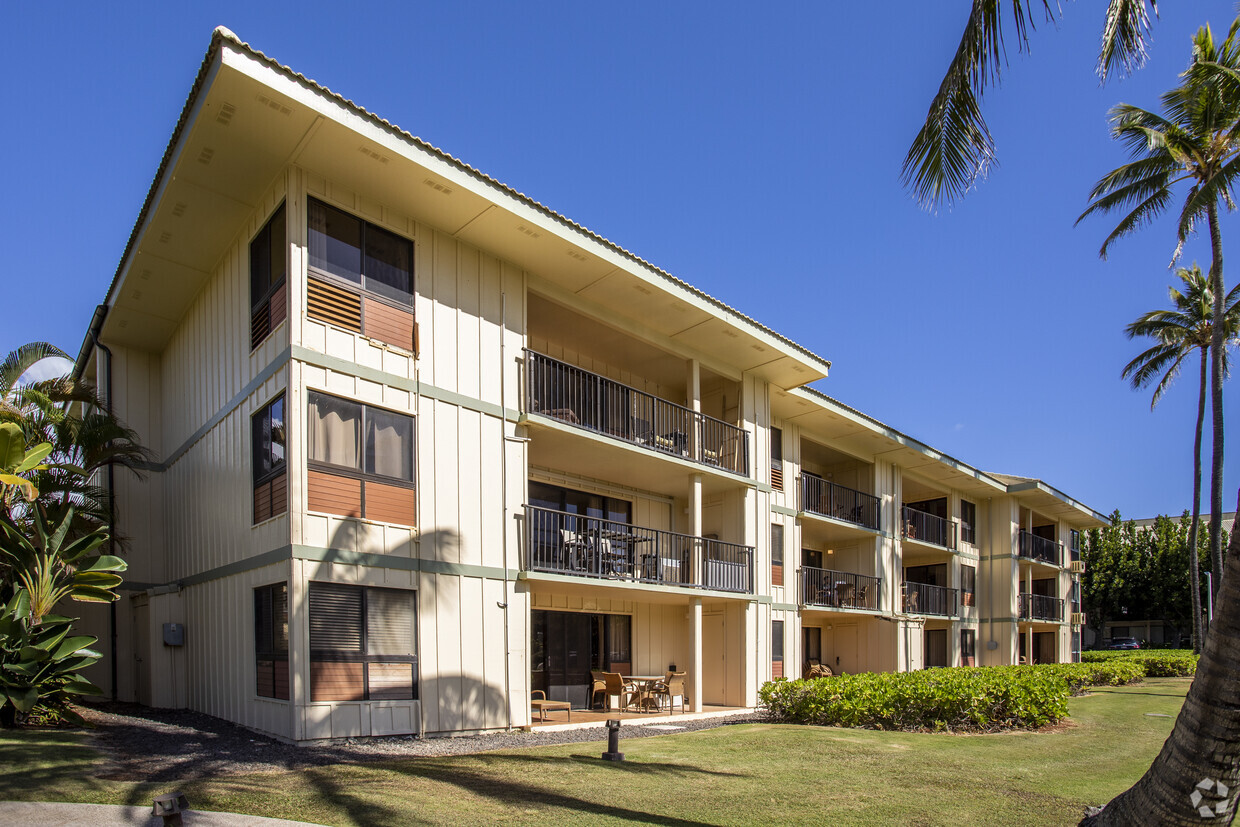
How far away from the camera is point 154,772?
28.6 feet

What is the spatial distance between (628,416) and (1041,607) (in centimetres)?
2774

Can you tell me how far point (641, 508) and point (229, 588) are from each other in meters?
9.22

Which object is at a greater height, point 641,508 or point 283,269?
point 283,269

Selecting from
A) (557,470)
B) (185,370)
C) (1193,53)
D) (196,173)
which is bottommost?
(557,470)

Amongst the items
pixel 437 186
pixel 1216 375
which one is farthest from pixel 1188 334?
pixel 437 186

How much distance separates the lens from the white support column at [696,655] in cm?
1775

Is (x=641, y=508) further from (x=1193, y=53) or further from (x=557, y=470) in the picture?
(x=1193, y=53)

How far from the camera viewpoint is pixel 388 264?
523 inches

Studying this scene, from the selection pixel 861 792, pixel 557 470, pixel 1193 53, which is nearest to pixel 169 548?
pixel 557 470

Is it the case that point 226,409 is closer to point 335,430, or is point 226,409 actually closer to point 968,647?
point 335,430

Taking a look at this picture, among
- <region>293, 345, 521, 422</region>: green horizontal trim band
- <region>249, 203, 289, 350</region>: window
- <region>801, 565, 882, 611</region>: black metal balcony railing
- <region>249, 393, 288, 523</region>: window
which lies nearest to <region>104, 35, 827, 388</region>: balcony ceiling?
<region>249, 203, 289, 350</region>: window

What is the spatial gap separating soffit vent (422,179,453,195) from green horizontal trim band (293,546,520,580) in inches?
209

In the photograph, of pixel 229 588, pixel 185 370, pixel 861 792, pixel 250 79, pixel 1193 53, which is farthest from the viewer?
pixel 1193 53

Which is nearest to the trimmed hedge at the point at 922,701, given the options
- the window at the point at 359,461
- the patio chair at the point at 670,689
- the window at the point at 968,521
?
the patio chair at the point at 670,689
